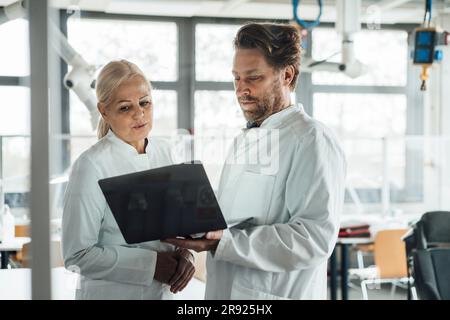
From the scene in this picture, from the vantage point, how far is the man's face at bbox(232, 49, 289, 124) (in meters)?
1.17

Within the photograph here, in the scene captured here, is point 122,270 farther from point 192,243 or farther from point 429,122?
point 429,122

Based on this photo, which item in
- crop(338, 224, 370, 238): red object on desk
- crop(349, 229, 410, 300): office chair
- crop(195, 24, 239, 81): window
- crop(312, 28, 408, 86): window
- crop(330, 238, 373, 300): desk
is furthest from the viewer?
crop(338, 224, 370, 238): red object on desk

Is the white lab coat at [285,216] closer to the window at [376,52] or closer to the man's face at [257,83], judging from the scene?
the man's face at [257,83]

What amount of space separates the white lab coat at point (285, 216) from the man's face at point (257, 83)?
0.03m

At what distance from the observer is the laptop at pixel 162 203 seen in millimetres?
1025

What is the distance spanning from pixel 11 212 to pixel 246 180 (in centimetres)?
53

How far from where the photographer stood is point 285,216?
3.72 feet

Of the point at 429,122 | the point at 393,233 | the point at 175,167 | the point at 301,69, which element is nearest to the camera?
the point at 175,167

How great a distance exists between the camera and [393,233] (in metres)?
3.38

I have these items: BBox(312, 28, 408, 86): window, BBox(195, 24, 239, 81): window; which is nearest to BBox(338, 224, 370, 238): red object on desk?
BBox(312, 28, 408, 86): window

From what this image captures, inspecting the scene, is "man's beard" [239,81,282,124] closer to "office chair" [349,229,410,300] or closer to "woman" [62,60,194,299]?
"woman" [62,60,194,299]

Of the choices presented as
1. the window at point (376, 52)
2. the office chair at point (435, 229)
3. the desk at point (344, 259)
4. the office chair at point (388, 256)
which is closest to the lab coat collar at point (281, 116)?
the window at point (376, 52)

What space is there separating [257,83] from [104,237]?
16.8 inches
